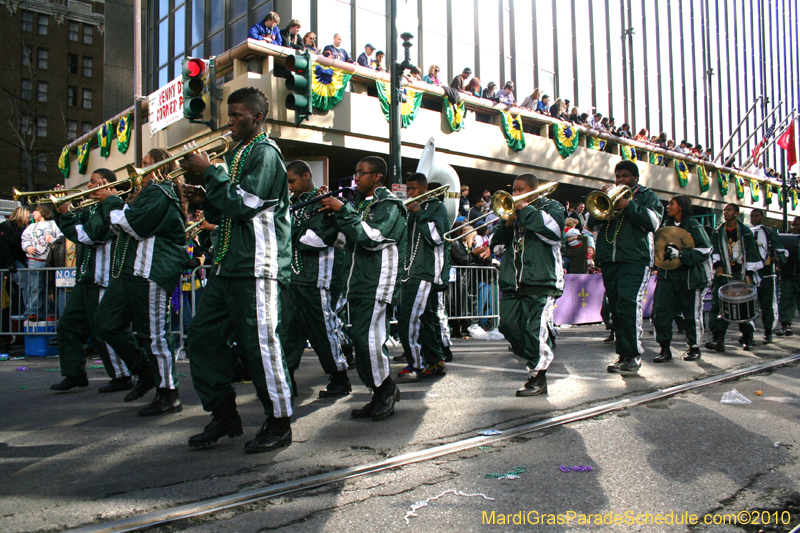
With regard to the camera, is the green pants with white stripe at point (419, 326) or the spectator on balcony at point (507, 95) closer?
the green pants with white stripe at point (419, 326)

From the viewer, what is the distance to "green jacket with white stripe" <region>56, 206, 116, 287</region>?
19.2ft

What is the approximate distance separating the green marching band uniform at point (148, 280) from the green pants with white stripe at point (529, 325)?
281 cm

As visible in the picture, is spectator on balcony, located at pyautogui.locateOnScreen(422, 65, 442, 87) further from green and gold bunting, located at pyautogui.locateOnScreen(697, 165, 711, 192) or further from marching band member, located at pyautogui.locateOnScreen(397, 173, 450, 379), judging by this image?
green and gold bunting, located at pyautogui.locateOnScreen(697, 165, 711, 192)

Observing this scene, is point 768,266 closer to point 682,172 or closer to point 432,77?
point 432,77

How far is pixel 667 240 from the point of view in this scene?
8.15 meters

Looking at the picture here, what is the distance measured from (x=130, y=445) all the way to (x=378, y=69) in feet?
47.3

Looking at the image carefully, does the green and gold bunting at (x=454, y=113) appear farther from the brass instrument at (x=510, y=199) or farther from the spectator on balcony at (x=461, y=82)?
the brass instrument at (x=510, y=199)

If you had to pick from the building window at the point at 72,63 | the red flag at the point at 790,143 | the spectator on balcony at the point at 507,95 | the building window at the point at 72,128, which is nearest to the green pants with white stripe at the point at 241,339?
the spectator on balcony at the point at 507,95

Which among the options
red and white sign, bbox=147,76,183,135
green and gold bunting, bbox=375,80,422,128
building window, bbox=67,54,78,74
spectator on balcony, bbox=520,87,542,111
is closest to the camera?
red and white sign, bbox=147,76,183,135

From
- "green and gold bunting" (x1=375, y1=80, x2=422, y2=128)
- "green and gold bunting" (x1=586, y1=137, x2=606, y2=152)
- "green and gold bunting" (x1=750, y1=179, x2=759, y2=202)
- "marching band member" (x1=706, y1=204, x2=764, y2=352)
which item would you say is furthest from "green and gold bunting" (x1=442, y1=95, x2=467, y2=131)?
"green and gold bunting" (x1=750, y1=179, x2=759, y2=202)

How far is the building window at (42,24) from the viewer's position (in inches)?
1866

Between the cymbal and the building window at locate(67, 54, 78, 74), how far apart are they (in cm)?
5159

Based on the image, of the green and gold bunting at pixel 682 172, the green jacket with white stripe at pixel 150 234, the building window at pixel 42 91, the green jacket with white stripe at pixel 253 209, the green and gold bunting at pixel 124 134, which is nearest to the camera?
the green jacket with white stripe at pixel 253 209

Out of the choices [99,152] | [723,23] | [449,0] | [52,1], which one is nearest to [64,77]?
[52,1]
